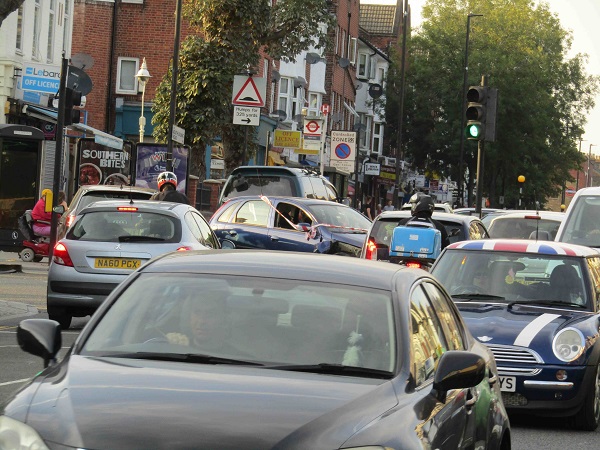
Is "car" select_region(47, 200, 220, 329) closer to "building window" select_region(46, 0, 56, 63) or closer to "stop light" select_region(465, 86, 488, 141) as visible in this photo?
"stop light" select_region(465, 86, 488, 141)

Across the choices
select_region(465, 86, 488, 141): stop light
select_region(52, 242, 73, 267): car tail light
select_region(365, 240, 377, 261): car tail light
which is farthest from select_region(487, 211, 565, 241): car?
select_region(52, 242, 73, 267): car tail light

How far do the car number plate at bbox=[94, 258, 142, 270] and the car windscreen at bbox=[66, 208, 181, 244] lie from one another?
25 cm

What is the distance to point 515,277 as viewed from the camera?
12.6 m

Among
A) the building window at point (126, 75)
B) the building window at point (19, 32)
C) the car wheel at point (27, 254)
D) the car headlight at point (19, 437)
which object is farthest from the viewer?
the building window at point (126, 75)

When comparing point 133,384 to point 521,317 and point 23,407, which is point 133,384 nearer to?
point 23,407

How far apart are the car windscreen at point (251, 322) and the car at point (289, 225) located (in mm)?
17616

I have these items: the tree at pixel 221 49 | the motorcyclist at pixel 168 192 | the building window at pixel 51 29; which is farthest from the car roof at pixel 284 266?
the building window at pixel 51 29

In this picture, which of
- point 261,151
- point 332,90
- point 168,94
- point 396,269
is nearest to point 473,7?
point 332,90

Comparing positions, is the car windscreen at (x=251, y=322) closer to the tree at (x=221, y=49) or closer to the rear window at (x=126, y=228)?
the rear window at (x=126, y=228)

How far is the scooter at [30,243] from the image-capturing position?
97.2 feet

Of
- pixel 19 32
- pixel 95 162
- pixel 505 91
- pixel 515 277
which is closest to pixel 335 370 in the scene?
pixel 515 277

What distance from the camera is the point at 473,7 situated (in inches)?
3775

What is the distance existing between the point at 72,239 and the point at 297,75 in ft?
177

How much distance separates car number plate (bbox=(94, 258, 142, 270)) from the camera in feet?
54.2
